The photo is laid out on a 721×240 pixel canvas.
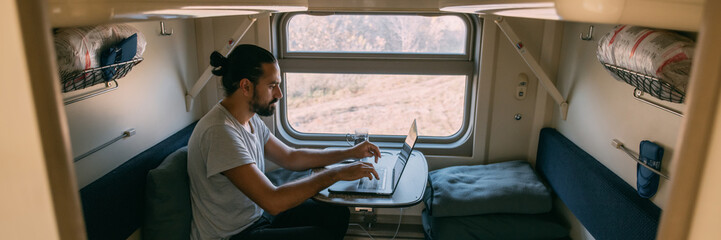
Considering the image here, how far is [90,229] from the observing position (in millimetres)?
1749

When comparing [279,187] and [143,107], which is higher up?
[143,107]

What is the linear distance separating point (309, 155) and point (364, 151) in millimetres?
339

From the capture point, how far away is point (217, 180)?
2100 mm

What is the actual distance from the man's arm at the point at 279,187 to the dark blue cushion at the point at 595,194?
1095 millimetres

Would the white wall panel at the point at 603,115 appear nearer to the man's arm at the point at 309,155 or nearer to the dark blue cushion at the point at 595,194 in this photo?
the dark blue cushion at the point at 595,194

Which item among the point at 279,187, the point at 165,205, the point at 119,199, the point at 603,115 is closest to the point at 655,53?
the point at 603,115

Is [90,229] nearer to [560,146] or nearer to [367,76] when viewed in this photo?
[367,76]

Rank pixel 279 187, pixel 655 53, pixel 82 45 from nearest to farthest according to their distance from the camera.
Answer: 1. pixel 655 53
2. pixel 82 45
3. pixel 279 187

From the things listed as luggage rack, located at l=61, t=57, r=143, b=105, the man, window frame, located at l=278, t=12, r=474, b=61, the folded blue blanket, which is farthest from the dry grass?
luggage rack, located at l=61, t=57, r=143, b=105

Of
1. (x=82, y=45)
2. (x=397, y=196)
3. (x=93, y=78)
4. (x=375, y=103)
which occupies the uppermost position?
(x=82, y=45)

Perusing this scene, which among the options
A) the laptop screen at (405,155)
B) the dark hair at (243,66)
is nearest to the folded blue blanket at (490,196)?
the laptop screen at (405,155)

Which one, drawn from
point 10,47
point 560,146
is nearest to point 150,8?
point 10,47

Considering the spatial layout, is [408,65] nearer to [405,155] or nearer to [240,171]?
[405,155]

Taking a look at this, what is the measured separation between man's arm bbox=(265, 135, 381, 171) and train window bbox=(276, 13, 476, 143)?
65 centimetres
